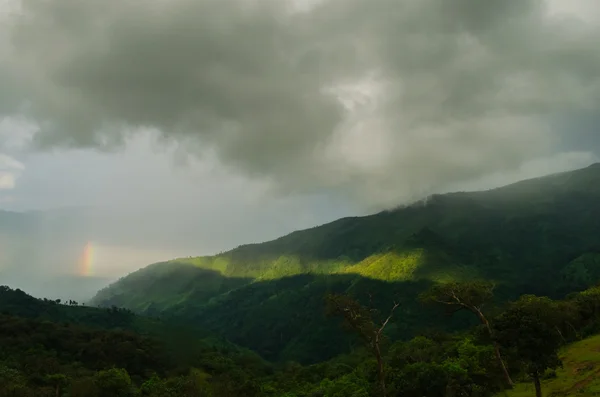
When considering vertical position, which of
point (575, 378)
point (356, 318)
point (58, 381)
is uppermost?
point (356, 318)

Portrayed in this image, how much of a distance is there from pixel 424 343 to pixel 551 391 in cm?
6354

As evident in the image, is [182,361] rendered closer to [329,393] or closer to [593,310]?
[329,393]

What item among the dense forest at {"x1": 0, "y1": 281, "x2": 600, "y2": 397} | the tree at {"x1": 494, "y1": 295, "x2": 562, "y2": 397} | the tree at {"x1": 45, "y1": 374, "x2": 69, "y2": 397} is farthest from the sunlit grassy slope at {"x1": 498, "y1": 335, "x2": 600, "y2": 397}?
the tree at {"x1": 45, "y1": 374, "x2": 69, "y2": 397}

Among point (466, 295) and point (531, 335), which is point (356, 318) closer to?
point (466, 295)

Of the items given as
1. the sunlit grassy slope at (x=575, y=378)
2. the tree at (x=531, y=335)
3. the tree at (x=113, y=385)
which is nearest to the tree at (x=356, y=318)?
the sunlit grassy slope at (x=575, y=378)

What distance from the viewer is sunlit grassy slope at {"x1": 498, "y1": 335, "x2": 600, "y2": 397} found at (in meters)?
42.1

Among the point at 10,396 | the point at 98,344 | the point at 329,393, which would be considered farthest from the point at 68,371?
the point at 329,393

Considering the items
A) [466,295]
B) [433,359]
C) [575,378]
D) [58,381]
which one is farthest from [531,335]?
[58,381]

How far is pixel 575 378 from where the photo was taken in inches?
1871

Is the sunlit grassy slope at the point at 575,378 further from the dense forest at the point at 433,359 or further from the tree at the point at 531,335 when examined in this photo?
the tree at the point at 531,335

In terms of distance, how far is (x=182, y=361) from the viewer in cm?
10819

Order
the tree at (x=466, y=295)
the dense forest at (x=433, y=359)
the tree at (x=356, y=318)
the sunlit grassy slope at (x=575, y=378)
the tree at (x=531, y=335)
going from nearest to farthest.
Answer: the tree at (x=531, y=335), the dense forest at (x=433, y=359), the sunlit grassy slope at (x=575, y=378), the tree at (x=356, y=318), the tree at (x=466, y=295)

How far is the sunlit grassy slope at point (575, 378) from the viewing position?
138 feet

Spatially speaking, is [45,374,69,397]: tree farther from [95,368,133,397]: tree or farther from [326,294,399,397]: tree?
[326,294,399,397]: tree
